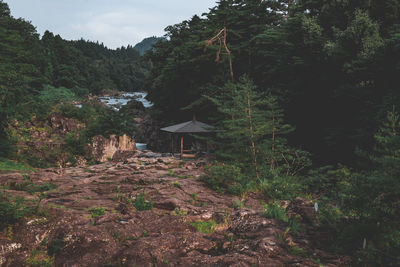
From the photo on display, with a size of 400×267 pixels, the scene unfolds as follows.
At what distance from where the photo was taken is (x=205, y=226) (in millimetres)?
6062

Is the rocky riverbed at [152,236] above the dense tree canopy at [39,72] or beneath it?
beneath

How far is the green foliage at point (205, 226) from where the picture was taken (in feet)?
19.1

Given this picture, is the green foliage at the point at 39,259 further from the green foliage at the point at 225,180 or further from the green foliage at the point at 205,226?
the green foliage at the point at 225,180

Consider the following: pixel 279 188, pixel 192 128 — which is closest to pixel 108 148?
pixel 192 128

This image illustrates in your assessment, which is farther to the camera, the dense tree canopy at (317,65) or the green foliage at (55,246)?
the dense tree canopy at (317,65)

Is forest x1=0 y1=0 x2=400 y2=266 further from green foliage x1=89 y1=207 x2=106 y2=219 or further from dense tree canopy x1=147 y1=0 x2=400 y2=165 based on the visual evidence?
green foliage x1=89 y1=207 x2=106 y2=219

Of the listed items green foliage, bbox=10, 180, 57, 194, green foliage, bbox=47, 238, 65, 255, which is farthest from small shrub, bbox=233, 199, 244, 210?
green foliage, bbox=10, 180, 57, 194

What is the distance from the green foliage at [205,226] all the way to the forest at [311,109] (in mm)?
2304

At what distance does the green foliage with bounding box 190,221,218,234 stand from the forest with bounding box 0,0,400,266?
230cm

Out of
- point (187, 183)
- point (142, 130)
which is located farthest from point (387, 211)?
point (142, 130)

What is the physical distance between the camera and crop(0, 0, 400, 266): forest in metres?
4.54

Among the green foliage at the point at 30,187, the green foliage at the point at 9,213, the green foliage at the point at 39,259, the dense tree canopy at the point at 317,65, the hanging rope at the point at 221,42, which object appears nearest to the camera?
the green foliage at the point at 39,259

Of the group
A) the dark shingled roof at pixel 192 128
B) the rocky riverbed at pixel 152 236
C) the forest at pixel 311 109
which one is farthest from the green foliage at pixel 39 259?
the dark shingled roof at pixel 192 128

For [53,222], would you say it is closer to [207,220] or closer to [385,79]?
[207,220]
